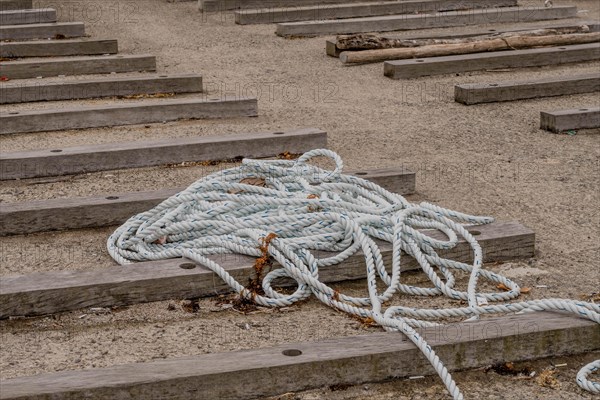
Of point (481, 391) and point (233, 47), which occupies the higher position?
point (233, 47)

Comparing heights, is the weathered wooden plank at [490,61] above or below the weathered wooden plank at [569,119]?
above

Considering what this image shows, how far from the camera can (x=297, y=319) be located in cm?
390

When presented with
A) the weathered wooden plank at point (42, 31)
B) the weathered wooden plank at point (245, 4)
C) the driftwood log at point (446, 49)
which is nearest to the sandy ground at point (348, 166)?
the driftwood log at point (446, 49)

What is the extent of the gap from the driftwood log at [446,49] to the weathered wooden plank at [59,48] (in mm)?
2266

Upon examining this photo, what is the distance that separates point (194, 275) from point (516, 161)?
289 centimetres

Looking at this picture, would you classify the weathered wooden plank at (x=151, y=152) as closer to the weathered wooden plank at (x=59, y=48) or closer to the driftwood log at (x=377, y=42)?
the driftwood log at (x=377, y=42)

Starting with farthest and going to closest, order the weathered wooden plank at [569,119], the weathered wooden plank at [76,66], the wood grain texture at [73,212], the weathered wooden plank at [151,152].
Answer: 1. the weathered wooden plank at [76,66]
2. the weathered wooden plank at [569,119]
3. the weathered wooden plank at [151,152]
4. the wood grain texture at [73,212]

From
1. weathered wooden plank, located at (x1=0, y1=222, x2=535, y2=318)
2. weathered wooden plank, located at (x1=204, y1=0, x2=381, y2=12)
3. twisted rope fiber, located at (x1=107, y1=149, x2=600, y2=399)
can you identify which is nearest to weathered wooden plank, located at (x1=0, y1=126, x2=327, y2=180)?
twisted rope fiber, located at (x1=107, y1=149, x2=600, y2=399)

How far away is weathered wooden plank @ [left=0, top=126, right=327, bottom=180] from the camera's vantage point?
5.85m

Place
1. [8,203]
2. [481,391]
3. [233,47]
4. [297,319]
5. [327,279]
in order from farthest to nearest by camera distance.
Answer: [233,47], [8,203], [327,279], [297,319], [481,391]

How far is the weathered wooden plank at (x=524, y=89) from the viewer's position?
7.80 meters

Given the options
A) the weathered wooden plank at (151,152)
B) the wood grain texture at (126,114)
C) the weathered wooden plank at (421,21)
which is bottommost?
the weathered wooden plank at (151,152)

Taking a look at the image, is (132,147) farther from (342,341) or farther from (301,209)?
(342,341)

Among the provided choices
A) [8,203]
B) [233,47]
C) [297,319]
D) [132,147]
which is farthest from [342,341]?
[233,47]
